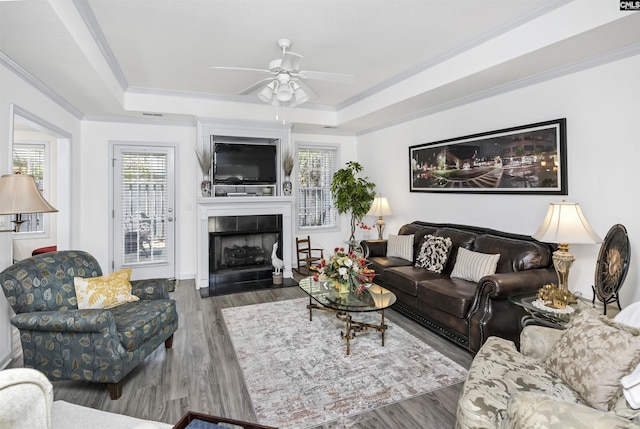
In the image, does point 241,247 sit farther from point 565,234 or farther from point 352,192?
point 565,234

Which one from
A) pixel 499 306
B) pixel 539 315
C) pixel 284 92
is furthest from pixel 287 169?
pixel 539 315

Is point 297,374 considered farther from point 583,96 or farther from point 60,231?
point 60,231

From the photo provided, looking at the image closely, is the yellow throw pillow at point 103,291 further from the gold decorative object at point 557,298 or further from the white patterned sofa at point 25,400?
the gold decorative object at point 557,298

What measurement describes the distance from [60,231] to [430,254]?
503 cm

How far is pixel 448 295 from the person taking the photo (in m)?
3.20

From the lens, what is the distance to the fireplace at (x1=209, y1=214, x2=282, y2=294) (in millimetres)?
5406

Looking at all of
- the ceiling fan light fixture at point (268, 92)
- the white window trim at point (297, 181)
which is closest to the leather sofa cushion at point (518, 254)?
the ceiling fan light fixture at point (268, 92)

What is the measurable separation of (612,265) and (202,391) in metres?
3.23

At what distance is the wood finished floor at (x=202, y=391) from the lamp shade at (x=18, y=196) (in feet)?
4.41

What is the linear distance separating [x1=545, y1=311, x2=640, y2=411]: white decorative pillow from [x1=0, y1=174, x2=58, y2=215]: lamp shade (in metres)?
3.53

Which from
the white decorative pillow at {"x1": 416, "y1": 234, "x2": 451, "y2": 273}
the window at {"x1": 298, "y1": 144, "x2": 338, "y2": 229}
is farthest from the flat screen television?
the white decorative pillow at {"x1": 416, "y1": 234, "x2": 451, "y2": 273}

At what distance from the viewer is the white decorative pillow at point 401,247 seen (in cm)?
459

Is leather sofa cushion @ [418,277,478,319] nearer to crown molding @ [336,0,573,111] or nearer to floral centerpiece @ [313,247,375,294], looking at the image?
floral centerpiece @ [313,247,375,294]

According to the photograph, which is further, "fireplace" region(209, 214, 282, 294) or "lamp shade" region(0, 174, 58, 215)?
"fireplace" region(209, 214, 282, 294)
